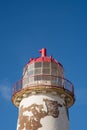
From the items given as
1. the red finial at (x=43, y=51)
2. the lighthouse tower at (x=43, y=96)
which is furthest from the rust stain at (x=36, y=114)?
the red finial at (x=43, y=51)

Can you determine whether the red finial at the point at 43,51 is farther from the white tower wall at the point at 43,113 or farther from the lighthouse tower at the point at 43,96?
the white tower wall at the point at 43,113

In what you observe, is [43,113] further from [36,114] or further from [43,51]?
[43,51]

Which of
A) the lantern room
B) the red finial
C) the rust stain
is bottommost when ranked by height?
the rust stain

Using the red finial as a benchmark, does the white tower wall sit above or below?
below

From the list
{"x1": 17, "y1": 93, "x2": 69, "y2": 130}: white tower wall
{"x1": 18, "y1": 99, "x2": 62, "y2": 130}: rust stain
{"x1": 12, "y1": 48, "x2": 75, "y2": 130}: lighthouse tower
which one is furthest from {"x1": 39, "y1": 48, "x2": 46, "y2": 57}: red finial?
{"x1": 18, "y1": 99, "x2": 62, "y2": 130}: rust stain

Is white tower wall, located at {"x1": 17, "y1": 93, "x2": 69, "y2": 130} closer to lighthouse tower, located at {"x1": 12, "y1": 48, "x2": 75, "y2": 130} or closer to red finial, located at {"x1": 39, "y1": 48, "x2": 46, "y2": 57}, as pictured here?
lighthouse tower, located at {"x1": 12, "y1": 48, "x2": 75, "y2": 130}

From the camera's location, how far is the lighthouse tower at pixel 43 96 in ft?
62.6

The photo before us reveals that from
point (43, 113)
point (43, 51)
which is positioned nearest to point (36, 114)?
point (43, 113)

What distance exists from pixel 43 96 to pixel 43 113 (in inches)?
37.8

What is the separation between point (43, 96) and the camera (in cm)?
1967

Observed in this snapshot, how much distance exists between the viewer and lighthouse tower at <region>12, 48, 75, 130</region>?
19.1 m

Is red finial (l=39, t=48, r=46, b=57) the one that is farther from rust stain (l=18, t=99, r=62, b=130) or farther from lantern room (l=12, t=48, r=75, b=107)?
rust stain (l=18, t=99, r=62, b=130)

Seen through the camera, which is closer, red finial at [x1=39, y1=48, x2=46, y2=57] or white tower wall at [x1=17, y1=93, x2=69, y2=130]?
white tower wall at [x1=17, y1=93, x2=69, y2=130]

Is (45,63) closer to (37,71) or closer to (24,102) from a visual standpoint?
(37,71)
